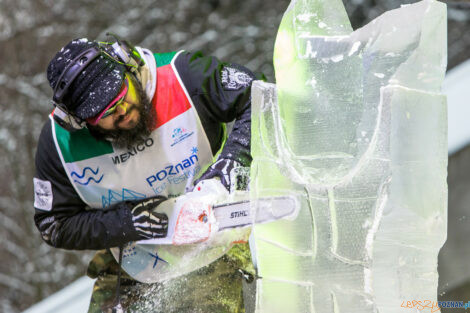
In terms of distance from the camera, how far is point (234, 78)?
1.90 metres

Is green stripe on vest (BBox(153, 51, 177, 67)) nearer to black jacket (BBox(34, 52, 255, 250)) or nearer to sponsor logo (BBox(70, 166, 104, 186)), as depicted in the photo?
black jacket (BBox(34, 52, 255, 250))

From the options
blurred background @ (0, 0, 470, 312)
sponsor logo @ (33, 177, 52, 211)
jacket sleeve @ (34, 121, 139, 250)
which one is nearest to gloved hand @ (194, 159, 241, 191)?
jacket sleeve @ (34, 121, 139, 250)

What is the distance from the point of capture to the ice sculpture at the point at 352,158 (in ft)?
4.23

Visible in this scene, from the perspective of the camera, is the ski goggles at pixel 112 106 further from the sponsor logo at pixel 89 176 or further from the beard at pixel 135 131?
the sponsor logo at pixel 89 176

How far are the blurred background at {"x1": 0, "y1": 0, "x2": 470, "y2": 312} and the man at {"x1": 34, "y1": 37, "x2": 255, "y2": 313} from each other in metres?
1.58

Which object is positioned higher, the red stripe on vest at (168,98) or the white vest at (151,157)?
the red stripe on vest at (168,98)

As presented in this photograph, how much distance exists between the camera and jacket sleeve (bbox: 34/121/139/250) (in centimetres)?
188

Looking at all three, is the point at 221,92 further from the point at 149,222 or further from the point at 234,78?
the point at 149,222

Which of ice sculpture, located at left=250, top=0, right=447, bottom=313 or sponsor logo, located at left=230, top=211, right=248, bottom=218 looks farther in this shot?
sponsor logo, located at left=230, top=211, right=248, bottom=218

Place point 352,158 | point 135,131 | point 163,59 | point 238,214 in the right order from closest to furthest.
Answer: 1. point 352,158
2. point 238,214
3. point 135,131
4. point 163,59

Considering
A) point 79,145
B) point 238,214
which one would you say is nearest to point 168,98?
point 79,145

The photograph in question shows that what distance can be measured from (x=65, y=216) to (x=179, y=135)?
0.52m

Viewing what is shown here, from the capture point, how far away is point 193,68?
1918 mm

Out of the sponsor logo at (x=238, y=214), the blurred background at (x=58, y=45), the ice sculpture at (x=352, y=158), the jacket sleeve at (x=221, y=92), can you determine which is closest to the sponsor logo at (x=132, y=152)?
the jacket sleeve at (x=221, y=92)
